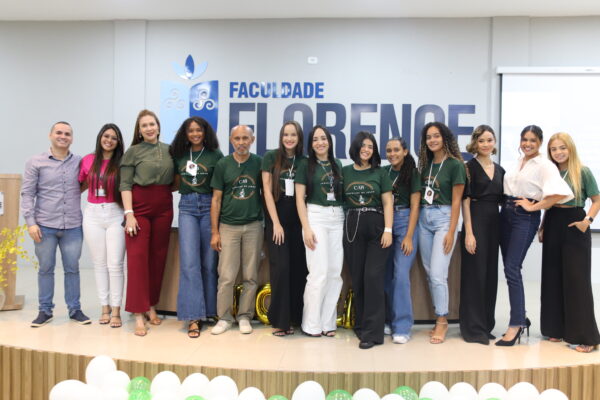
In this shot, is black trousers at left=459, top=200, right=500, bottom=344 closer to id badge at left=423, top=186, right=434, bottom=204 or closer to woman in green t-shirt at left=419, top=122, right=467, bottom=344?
woman in green t-shirt at left=419, top=122, right=467, bottom=344

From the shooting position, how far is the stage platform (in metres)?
2.70

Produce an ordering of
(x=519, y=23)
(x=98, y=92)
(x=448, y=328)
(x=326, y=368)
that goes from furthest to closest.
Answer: (x=98, y=92)
(x=519, y=23)
(x=448, y=328)
(x=326, y=368)

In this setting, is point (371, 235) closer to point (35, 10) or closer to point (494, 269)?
point (494, 269)

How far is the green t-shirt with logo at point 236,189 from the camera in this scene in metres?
3.41

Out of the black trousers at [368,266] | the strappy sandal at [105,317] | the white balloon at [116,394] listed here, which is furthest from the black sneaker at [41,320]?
the black trousers at [368,266]

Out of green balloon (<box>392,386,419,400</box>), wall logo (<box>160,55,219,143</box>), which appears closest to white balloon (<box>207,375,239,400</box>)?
green balloon (<box>392,386,419,400</box>)

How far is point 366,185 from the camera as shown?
3.28 meters

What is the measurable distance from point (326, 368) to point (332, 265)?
2.54 ft

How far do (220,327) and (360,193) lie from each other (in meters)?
1.24

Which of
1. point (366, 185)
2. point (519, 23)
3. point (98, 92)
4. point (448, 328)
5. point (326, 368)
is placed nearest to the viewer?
point (326, 368)

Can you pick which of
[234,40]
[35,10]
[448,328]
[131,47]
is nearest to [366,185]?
[448,328]

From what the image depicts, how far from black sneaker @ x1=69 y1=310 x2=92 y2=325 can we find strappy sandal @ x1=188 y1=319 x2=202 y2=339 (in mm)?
745

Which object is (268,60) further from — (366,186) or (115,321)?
(115,321)

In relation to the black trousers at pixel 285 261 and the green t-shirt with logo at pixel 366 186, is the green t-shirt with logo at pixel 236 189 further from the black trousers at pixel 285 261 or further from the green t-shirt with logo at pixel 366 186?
the green t-shirt with logo at pixel 366 186
